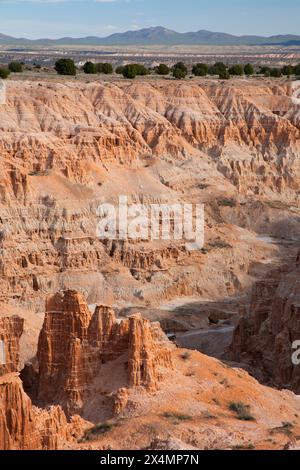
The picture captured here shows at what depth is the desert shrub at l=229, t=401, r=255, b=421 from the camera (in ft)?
126

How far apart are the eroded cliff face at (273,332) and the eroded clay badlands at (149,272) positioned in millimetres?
100

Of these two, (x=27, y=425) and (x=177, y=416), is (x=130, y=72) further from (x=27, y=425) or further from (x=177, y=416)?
(x=27, y=425)

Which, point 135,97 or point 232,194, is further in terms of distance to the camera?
point 135,97

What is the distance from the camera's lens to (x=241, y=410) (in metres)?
39.4

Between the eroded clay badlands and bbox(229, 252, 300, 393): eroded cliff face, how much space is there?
0.10 metres

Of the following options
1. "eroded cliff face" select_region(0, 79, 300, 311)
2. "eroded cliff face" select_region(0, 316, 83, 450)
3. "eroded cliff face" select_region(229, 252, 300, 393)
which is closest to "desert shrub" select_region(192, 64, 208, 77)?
"eroded cliff face" select_region(0, 79, 300, 311)

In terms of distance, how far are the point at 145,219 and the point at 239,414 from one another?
145 ft

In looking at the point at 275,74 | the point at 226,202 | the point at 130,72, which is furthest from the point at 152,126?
the point at 275,74

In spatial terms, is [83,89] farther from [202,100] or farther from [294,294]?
[294,294]

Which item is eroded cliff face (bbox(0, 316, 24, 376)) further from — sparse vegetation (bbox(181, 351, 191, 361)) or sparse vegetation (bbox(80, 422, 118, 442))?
sparse vegetation (bbox(80, 422, 118, 442))

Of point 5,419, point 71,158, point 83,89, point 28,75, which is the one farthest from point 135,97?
point 5,419

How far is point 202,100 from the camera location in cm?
11581

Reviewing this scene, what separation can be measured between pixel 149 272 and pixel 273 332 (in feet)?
80.5
